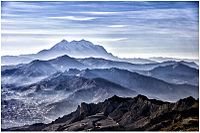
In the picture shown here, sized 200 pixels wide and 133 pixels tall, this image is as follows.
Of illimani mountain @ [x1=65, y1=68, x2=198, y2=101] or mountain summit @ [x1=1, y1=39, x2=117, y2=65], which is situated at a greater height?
mountain summit @ [x1=1, y1=39, x2=117, y2=65]

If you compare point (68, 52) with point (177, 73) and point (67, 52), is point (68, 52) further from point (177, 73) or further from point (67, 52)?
point (177, 73)

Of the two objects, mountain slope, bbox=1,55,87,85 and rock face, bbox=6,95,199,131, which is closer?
rock face, bbox=6,95,199,131

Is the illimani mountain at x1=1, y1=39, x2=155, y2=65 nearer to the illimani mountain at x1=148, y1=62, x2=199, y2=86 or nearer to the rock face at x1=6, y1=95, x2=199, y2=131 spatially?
the illimani mountain at x1=148, y1=62, x2=199, y2=86

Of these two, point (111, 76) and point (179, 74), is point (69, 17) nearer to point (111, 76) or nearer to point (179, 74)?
point (111, 76)

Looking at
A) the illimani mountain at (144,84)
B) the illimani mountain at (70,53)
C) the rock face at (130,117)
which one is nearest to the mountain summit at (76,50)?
the illimani mountain at (70,53)

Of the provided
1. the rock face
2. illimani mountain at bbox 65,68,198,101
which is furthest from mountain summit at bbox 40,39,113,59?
the rock face

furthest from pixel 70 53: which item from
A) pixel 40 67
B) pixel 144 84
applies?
pixel 144 84
